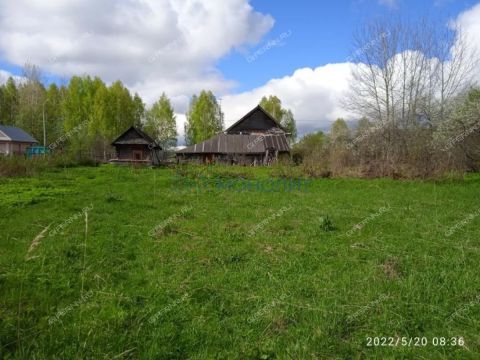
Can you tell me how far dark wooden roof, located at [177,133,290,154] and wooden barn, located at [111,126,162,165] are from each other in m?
3.34

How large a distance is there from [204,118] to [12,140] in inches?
1073

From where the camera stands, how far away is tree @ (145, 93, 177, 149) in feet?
175

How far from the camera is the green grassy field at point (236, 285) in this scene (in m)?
2.88

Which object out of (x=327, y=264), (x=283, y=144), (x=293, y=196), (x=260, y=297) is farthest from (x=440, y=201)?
(x=283, y=144)

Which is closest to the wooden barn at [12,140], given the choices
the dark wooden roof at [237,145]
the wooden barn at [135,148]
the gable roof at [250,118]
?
the wooden barn at [135,148]

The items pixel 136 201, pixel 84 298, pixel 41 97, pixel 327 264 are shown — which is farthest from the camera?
pixel 41 97

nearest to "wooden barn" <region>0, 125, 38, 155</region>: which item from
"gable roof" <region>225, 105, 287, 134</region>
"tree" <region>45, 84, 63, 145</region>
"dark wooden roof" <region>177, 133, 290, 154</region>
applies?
"tree" <region>45, 84, 63, 145</region>

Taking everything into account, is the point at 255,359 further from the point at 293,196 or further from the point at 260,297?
the point at 293,196

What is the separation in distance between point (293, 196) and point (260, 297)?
787 cm

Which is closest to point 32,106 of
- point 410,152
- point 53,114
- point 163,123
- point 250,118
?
point 53,114

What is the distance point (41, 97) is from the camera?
48.4 meters

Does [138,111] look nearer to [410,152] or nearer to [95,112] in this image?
[95,112]

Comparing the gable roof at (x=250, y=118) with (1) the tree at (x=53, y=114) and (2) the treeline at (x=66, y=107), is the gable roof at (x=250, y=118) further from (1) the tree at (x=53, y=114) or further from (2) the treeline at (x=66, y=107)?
(1) the tree at (x=53, y=114)

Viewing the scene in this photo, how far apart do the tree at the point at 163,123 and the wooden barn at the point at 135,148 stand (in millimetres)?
19825
